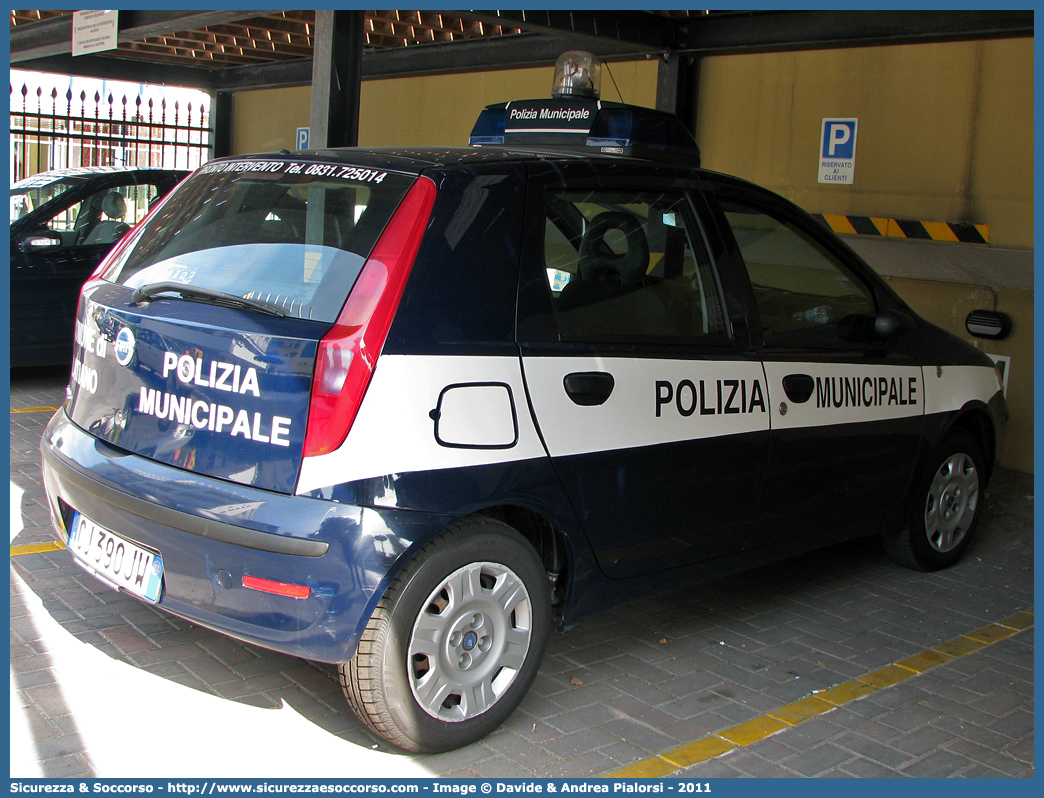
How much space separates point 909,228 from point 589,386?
5.13 m

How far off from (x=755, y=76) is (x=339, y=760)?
22.5 ft

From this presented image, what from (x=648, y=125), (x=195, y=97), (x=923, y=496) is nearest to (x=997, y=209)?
(x=923, y=496)

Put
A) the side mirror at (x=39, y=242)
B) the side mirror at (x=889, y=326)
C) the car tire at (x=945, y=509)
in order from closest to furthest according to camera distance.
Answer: the side mirror at (x=889, y=326) → the car tire at (x=945, y=509) → the side mirror at (x=39, y=242)

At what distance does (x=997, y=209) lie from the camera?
276 inches

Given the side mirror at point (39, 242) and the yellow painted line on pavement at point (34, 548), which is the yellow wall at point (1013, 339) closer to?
the yellow painted line on pavement at point (34, 548)

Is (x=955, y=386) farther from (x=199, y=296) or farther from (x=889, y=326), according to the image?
(x=199, y=296)

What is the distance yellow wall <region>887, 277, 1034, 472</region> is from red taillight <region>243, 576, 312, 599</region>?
5.71 metres

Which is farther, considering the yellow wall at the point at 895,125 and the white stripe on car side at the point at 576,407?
the yellow wall at the point at 895,125

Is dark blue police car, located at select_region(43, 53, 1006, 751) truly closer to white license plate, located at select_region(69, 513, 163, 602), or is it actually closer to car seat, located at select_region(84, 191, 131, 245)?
white license plate, located at select_region(69, 513, 163, 602)

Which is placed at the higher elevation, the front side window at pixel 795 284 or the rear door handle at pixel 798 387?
the front side window at pixel 795 284

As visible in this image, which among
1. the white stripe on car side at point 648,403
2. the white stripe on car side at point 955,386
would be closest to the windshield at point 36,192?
the white stripe on car side at point 648,403

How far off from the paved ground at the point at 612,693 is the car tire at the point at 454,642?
0.40 ft

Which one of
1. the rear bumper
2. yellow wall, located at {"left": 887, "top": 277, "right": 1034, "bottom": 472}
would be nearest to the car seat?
the rear bumper

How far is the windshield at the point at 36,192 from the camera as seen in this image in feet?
25.5
